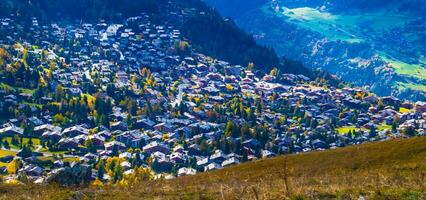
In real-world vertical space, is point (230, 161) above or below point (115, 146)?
below

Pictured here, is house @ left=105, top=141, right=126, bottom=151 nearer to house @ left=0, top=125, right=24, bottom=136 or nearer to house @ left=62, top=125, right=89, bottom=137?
house @ left=62, top=125, right=89, bottom=137

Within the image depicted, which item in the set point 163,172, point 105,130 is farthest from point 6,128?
point 163,172

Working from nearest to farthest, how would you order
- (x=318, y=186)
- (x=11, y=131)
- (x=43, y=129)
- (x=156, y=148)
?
(x=318, y=186) → (x=156, y=148) → (x=11, y=131) → (x=43, y=129)

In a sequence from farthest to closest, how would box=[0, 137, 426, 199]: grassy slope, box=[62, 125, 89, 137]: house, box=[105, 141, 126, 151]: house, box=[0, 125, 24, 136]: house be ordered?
box=[62, 125, 89, 137]: house < box=[0, 125, 24, 136]: house < box=[105, 141, 126, 151]: house < box=[0, 137, 426, 199]: grassy slope

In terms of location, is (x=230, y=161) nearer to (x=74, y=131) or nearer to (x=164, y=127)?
(x=164, y=127)

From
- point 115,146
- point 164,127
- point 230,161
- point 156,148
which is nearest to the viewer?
point 230,161

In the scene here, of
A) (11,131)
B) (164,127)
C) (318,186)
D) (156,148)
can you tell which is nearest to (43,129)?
(11,131)

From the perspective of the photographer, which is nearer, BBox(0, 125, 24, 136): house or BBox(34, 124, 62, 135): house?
BBox(0, 125, 24, 136): house

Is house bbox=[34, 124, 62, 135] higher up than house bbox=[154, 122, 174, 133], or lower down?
lower down

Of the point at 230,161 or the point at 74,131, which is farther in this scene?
the point at 74,131

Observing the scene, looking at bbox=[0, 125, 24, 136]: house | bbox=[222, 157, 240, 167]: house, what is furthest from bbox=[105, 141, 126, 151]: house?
bbox=[222, 157, 240, 167]: house

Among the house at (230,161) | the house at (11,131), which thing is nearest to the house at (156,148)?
the house at (230,161)

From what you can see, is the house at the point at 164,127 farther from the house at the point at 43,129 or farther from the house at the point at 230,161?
the house at the point at 230,161
